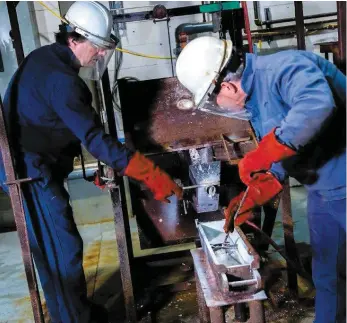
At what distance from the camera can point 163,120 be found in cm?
262

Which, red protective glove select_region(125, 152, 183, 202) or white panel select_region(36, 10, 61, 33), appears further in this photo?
white panel select_region(36, 10, 61, 33)

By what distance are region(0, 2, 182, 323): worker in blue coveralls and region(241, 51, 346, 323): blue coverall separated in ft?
2.46

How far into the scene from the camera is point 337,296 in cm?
206

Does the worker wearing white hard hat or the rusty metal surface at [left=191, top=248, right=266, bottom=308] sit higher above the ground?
the worker wearing white hard hat

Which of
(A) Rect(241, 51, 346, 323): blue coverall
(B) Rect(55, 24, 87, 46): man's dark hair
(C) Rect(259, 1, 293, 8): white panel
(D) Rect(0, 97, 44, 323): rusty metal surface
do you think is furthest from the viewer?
(C) Rect(259, 1, 293, 8): white panel

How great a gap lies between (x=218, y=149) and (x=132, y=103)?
2.05 ft

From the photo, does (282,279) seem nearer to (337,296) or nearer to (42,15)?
(337,296)

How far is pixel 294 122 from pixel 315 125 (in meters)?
0.08

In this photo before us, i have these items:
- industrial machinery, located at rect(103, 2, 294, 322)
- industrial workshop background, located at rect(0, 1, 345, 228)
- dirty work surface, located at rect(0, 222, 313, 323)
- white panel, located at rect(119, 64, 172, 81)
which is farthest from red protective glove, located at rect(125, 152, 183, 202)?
white panel, located at rect(119, 64, 172, 81)

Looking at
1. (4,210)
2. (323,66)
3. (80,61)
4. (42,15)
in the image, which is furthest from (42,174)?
(42,15)

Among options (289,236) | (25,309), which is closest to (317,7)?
(289,236)

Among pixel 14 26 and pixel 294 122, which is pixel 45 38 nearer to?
pixel 14 26

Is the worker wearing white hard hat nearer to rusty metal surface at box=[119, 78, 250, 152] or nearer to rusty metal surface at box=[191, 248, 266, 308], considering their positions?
rusty metal surface at box=[119, 78, 250, 152]

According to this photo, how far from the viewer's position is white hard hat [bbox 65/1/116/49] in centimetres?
222
